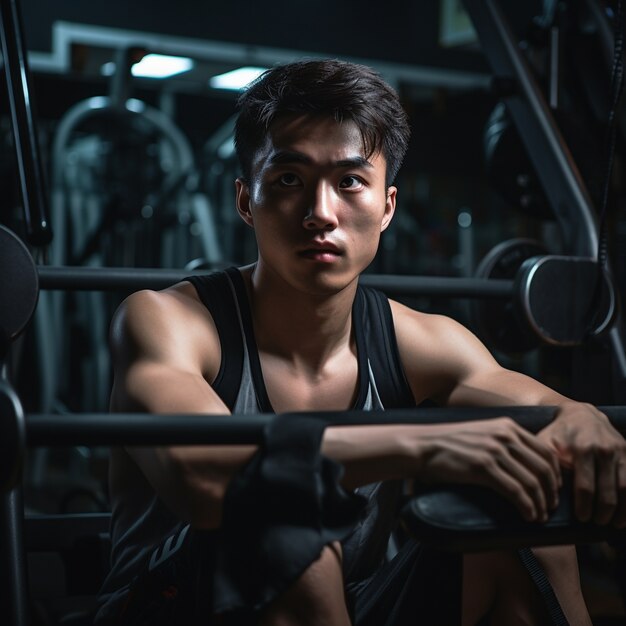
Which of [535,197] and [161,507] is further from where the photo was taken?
[535,197]

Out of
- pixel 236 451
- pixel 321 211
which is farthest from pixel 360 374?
pixel 236 451

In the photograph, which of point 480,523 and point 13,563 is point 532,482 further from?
point 13,563

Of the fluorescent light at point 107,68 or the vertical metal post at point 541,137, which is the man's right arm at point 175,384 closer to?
the vertical metal post at point 541,137

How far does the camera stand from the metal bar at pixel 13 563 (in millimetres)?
1465

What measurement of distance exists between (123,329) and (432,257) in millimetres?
5159

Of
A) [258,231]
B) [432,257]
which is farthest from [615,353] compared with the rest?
[432,257]

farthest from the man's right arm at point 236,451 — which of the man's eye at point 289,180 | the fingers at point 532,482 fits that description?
the man's eye at point 289,180

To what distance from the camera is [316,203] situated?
4.93ft

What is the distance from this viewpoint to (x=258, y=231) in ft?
5.25

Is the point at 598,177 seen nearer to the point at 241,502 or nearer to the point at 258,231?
the point at 258,231

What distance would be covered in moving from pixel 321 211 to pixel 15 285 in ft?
1.70

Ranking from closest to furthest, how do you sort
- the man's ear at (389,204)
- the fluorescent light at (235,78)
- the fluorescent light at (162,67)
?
the man's ear at (389,204)
the fluorescent light at (162,67)
the fluorescent light at (235,78)

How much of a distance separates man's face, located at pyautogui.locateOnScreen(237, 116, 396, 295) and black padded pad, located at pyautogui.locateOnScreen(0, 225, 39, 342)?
1.28 ft

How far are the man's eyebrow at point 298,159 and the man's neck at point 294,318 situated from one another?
0.22m
